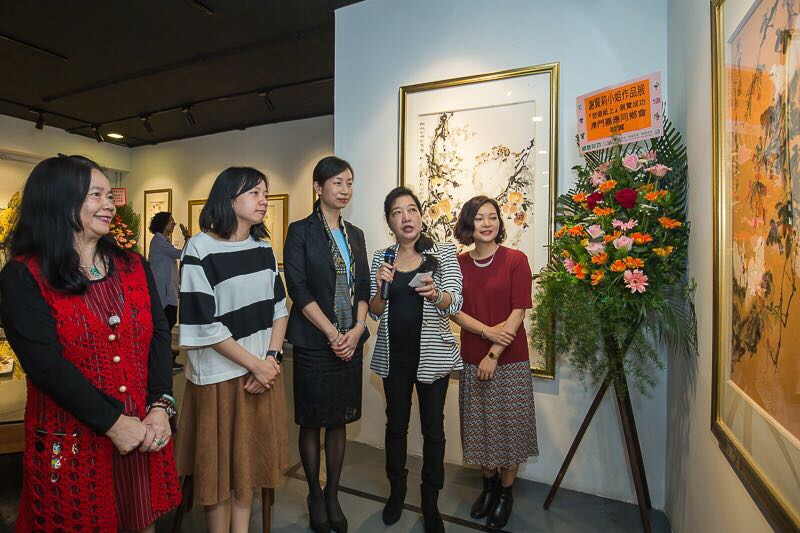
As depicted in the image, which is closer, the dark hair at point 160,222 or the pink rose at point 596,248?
the pink rose at point 596,248

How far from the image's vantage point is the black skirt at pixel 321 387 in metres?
2.09

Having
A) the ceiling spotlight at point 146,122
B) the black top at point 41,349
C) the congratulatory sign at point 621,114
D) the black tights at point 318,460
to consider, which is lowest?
the black tights at point 318,460

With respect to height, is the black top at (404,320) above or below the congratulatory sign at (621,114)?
below

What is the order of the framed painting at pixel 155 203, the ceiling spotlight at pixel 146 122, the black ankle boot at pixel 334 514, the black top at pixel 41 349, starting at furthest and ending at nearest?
the framed painting at pixel 155 203
the ceiling spotlight at pixel 146 122
the black ankle boot at pixel 334 514
the black top at pixel 41 349

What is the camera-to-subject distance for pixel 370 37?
10.4 ft

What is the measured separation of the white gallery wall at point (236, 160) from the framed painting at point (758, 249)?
5.00 meters

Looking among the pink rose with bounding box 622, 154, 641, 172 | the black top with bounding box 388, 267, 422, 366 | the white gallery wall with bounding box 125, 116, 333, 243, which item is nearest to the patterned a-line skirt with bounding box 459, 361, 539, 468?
the black top with bounding box 388, 267, 422, 366

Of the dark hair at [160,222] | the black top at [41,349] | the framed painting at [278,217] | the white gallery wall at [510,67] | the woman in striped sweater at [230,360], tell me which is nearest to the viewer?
the black top at [41,349]

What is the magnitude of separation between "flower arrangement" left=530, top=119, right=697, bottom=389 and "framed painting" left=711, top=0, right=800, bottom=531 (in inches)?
18.8

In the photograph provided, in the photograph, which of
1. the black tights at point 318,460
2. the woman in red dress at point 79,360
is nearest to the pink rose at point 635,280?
the black tights at point 318,460

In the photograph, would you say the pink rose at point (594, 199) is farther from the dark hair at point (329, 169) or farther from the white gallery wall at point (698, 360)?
the dark hair at point (329, 169)

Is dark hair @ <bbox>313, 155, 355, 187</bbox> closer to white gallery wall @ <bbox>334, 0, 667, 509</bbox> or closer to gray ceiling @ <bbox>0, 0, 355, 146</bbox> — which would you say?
white gallery wall @ <bbox>334, 0, 667, 509</bbox>

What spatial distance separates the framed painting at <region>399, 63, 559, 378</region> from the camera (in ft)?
8.59

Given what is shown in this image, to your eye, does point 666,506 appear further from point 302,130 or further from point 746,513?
point 302,130
